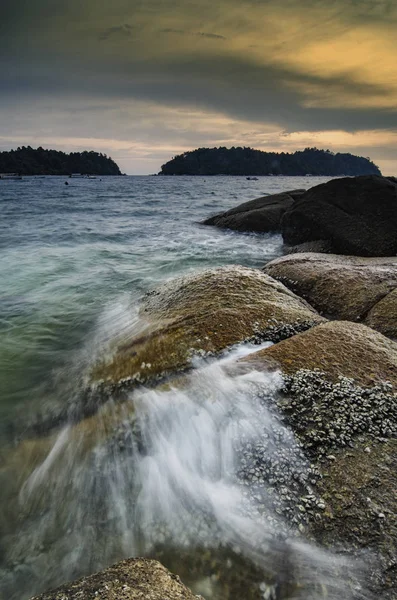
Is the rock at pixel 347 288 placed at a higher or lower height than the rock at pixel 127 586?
higher

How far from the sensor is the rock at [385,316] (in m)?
5.45

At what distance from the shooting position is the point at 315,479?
3.10m

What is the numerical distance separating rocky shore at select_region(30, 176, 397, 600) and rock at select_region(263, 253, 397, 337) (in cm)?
2

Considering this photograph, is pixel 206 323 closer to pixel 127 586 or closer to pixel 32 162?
pixel 127 586

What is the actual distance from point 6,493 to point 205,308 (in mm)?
3534

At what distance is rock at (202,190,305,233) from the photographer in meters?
19.2

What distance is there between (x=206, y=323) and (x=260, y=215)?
50.5ft

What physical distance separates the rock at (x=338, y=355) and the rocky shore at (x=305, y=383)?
0.05 ft

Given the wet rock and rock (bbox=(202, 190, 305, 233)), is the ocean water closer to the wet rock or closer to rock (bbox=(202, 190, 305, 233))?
the wet rock

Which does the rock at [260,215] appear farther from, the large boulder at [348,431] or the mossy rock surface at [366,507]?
the mossy rock surface at [366,507]

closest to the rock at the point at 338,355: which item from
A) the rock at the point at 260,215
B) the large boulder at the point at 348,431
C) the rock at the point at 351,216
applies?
the large boulder at the point at 348,431

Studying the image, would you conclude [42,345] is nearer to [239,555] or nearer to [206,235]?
[239,555]

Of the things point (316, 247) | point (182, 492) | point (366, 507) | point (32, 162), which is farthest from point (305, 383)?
point (32, 162)

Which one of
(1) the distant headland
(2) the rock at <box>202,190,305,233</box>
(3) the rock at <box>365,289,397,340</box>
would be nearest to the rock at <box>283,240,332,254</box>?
(3) the rock at <box>365,289,397,340</box>
